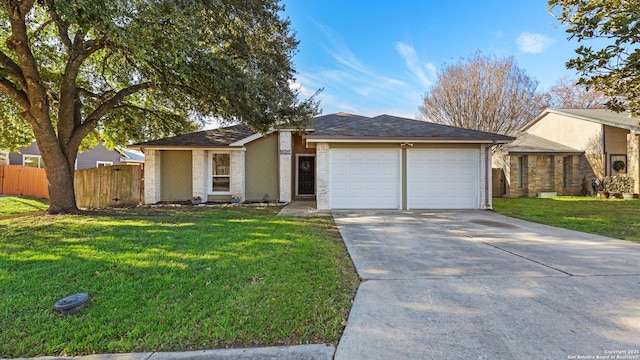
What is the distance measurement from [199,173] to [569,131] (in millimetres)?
21691

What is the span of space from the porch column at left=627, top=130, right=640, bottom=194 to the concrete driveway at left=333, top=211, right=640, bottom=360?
533 inches

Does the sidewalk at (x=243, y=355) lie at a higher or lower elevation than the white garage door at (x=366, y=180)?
lower

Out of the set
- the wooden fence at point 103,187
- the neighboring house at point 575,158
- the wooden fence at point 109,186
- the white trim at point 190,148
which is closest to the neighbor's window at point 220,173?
the white trim at point 190,148

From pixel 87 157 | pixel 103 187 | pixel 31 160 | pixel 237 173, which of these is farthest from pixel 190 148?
pixel 87 157

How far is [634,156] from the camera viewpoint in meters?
15.0

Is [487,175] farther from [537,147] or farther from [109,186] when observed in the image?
[109,186]

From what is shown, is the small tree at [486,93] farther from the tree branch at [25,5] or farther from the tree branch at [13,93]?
the tree branch at [13,93]

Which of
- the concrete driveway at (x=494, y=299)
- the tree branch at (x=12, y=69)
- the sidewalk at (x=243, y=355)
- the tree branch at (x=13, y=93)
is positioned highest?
the tree branch at (x=12, y=69)

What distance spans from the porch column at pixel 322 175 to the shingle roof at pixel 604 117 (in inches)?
607

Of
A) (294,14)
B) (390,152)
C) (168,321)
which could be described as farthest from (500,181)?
(168,321)

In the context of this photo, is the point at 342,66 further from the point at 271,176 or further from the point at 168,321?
the point at 168,321

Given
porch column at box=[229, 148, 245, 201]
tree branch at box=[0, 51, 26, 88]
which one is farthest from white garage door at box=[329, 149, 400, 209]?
tree branch at box=[0, 51, 26, 88]

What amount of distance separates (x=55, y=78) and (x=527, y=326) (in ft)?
49.9

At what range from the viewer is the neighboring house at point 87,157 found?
1872 centimetres
